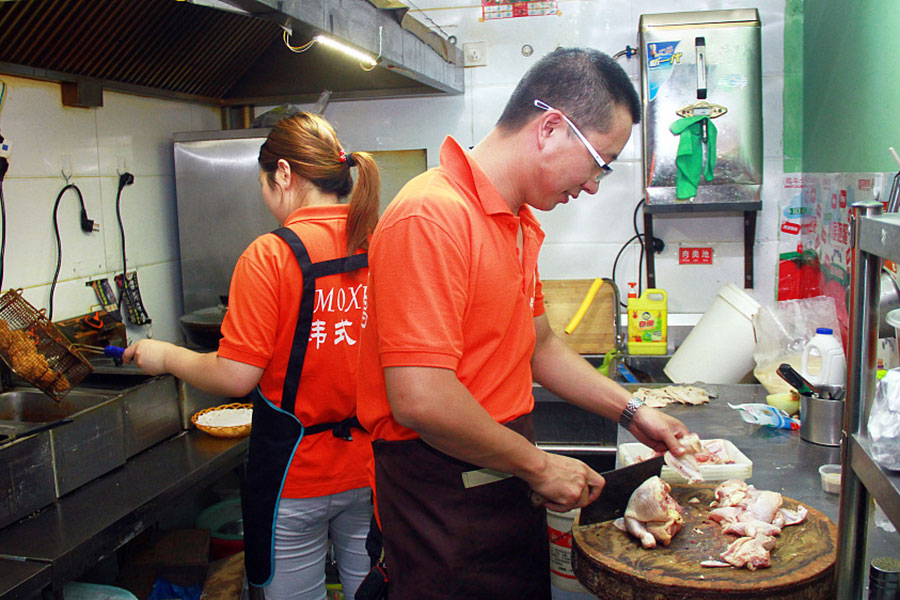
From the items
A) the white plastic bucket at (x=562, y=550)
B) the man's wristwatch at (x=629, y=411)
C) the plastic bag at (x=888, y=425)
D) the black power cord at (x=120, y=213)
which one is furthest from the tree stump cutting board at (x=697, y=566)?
the black power cord at (x=120, y=213)

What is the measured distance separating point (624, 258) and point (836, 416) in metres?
1.67

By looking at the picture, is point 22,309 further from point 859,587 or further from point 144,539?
point 859,587

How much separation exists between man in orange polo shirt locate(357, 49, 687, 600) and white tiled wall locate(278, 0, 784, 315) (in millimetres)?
2127

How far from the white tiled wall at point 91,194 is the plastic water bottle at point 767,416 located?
7.84 ft

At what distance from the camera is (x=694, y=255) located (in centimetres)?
357

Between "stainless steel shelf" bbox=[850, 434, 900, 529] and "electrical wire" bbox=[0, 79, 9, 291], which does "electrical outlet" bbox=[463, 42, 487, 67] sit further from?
"stainless steel shelf" bbox=[850, 434, 900, 529]

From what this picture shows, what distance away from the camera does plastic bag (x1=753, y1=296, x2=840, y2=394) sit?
8.50ft

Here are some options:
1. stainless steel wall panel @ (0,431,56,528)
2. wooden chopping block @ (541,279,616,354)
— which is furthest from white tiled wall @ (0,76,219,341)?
wooden chopping block @ (541,279,616,354)

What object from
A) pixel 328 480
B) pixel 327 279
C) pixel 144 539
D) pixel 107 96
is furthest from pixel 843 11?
pixel 144 539

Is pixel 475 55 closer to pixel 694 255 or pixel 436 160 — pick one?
pixel 436 160

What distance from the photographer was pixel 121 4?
9.00 feet

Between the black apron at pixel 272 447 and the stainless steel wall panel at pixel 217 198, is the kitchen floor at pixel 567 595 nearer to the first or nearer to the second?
the black apron at pixel 272 447

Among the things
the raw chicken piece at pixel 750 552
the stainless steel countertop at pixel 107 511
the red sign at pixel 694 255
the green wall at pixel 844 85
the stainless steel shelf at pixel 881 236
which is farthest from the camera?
the red sign at pixel 694 255

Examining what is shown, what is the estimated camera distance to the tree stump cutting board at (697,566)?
1.30 meters
